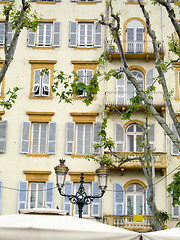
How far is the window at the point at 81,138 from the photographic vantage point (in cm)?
2523

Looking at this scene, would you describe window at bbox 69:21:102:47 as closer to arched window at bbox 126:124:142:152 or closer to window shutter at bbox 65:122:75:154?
window shutter at bbox 65:122:75:154

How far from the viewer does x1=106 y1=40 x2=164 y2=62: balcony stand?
26016 mm

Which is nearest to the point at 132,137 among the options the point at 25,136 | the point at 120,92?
the point at 120,92

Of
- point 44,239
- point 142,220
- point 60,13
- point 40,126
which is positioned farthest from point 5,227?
point 60,13

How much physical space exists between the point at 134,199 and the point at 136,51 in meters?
7.47

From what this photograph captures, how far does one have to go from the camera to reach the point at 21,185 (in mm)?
24703

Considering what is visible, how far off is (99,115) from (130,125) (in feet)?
5.41

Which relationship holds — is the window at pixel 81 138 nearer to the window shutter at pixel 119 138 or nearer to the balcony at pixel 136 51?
the window shutter at pixel 119 138

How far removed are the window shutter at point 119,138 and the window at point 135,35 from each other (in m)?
4.14

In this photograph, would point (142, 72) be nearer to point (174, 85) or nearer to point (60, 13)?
point (174, 85)

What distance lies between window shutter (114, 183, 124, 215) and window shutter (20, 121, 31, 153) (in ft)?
15.5

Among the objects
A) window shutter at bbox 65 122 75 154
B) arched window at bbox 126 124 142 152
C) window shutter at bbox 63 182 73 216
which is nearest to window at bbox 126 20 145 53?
arched window at bbox 126 124 142 152

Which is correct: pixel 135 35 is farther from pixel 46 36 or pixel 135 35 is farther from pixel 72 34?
pixel 46 36

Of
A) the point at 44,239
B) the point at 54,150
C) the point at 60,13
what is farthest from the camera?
the point at 60,13
